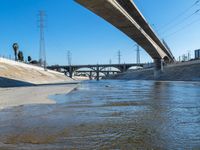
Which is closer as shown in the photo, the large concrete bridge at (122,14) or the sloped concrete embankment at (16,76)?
the large concrete bridge at (122,14)

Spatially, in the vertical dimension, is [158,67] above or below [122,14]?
below

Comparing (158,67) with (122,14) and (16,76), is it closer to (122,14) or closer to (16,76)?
(16,76)

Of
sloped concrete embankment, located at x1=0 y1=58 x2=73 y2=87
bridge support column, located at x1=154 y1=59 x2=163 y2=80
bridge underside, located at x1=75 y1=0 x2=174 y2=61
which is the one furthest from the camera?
bridge support column, located at x1=154 y1=59 x2=163 y2=80

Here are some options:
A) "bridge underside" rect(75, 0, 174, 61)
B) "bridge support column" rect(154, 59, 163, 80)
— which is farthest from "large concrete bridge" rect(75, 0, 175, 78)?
"bridge support column" rect(154, 59, 163, 80)

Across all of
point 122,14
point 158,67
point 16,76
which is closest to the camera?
point 122,14

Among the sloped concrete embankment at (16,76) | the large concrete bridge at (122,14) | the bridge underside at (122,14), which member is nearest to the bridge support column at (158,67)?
the sloped concrete embankment at (16,76)

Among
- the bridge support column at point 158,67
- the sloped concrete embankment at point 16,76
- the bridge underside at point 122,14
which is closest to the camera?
the bridge underside at point 122,14

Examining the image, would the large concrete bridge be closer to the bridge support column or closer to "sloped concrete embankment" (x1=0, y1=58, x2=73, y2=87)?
"sloped concrete embankment" (x1=0, y1=58, x2=73, y2=87)

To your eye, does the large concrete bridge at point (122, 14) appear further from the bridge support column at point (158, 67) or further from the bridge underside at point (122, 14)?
the bridge support column at point (158, 67)

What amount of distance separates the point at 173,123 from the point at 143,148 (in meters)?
4.45

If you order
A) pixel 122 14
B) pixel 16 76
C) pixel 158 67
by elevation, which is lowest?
pixel 16 76

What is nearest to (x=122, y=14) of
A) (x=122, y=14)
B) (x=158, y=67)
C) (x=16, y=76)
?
(x=122, y=14)

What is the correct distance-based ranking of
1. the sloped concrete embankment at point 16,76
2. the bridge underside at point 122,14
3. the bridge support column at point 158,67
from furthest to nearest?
the bridge support column at point 158,67 → the sloped concrete embankment at point 16,76 → the bridge underside at point 122,14

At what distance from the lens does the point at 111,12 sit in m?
38.4
